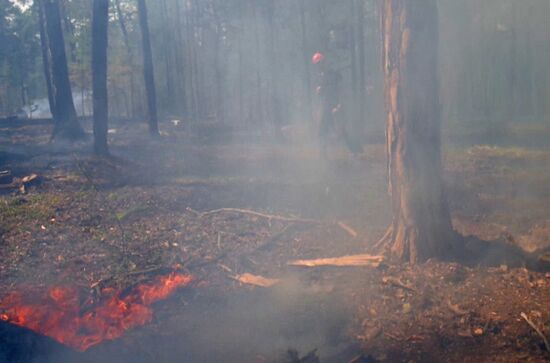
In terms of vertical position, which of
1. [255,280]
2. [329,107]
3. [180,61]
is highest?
[180,61]

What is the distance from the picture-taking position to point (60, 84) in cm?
2070

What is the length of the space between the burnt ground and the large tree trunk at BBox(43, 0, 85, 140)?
7.63m

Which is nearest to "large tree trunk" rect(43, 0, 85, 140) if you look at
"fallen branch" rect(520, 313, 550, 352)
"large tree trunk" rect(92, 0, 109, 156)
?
"large tree trunk" rect(92, 0, 109, 156)

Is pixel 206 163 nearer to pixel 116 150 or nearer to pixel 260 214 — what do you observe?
pixel 116 150

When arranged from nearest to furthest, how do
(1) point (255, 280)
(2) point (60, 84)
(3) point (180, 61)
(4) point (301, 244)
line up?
(1) point (255, 280), (4) point (301, 244), (2) point (60, 84), (3) point (180, 61)

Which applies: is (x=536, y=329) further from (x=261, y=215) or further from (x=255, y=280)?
(x=261, y=215)

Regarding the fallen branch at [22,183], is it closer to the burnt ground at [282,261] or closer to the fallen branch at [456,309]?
the burnt ground at [282,261]

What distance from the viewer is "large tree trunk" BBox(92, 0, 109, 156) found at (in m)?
15.0

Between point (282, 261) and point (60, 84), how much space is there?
1720cm

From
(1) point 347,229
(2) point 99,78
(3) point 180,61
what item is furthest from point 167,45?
(1) point 347,229

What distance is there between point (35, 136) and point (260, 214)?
19909 mm

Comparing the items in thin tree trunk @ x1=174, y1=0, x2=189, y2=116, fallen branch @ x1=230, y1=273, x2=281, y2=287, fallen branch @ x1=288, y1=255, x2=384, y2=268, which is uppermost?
thin tree trunk @ x1=174, y1=0, x2=189, y2=116

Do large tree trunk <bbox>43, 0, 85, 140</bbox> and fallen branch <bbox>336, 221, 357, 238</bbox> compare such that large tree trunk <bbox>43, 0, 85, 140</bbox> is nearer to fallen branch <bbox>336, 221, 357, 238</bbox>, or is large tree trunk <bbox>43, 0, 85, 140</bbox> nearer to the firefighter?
the firefighter

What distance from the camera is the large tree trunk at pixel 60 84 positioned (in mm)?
20219
